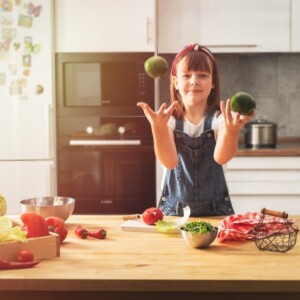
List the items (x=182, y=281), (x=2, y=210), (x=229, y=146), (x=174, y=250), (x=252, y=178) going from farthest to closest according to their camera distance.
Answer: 1. (x=252, y=178)
2. (x=229, y=146)
3. (x=2, y=210)
4. (x=174, y=250)
5. (x=182, y=281)

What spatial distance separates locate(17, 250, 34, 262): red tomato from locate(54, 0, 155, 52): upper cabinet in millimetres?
2149

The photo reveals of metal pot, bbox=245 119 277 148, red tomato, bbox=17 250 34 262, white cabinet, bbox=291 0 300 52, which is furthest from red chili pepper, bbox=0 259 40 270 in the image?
white cabinet, bbox=291 0 300 52

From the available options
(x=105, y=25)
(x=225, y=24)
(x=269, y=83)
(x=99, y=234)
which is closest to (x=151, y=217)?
(x=99, y=234)

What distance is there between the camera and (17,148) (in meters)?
3.25

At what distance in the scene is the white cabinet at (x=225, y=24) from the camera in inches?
132

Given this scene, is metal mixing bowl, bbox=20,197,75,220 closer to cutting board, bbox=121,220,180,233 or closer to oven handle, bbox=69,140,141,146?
cutting board, bbox=121,220,180,233

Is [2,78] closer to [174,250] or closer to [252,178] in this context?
[252,178]

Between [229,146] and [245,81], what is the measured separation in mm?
2092

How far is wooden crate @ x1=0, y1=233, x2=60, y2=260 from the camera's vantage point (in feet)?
4.14

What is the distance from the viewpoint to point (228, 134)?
1.76 meters

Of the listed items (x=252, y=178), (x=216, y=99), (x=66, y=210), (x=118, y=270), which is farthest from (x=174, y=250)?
(x=252, y=178)

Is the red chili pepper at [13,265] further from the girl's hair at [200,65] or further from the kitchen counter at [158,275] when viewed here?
the girl's hair at [200,65]

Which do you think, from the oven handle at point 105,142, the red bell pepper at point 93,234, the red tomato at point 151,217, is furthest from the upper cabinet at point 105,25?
the red bell pepper at point 93,234

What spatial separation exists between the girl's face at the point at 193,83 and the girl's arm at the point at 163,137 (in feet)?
0.44
